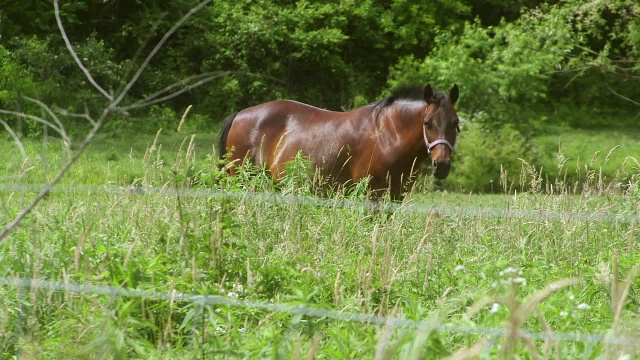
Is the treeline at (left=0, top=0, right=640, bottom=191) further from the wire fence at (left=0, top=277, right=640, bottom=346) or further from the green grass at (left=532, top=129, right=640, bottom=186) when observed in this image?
the wire fence at (left=0, top=277, right=640, bottom=346)

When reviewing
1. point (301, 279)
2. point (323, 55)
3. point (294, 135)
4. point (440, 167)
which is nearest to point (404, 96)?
point (440, 167)

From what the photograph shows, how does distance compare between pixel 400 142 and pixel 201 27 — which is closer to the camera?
pixel 400 142

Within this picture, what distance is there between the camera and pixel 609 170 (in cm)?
2002

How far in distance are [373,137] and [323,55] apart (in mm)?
15361

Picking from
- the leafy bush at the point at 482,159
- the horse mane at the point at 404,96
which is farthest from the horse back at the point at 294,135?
the leafy bush at the point at 482,159

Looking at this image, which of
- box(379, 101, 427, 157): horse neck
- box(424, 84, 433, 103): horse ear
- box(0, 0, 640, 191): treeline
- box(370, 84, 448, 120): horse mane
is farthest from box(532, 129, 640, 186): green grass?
box(424, 84, 433, 103): horse ear

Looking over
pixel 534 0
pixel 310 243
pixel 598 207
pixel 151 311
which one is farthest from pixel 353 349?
pixel 534 0

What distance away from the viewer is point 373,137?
8.70 m

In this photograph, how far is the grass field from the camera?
3.55 meters

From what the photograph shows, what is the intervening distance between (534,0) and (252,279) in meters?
23.6

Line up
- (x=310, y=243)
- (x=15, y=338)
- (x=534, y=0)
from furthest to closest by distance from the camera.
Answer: (x=534, y=0)
(x=310, y=243)
(x=15, y=338)

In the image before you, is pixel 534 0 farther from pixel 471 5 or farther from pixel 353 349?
pixel 353 349

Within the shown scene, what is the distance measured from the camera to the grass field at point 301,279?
11.7 ft

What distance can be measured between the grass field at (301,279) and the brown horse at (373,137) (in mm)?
1429
